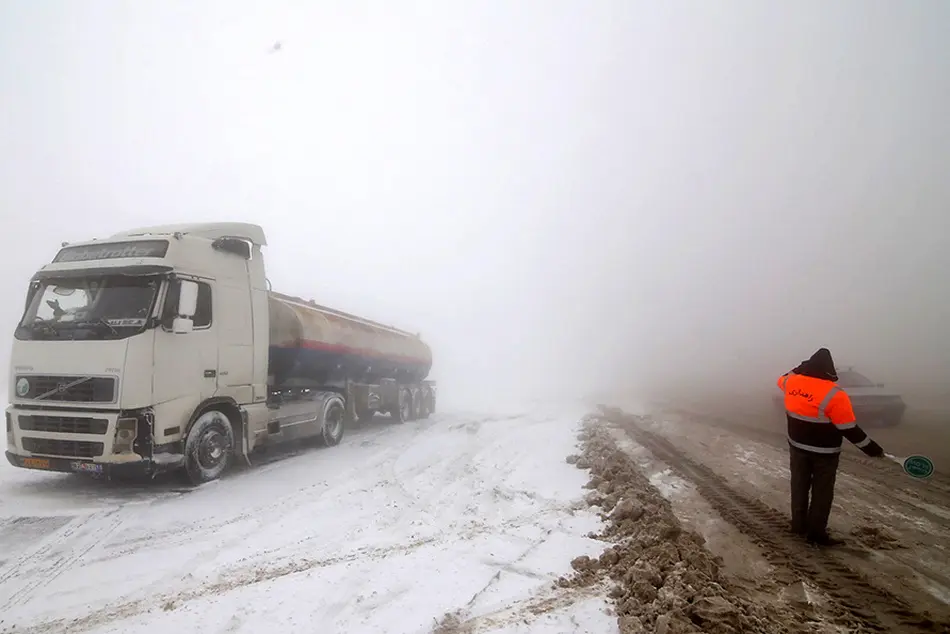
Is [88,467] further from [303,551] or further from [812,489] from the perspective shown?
[812,489]

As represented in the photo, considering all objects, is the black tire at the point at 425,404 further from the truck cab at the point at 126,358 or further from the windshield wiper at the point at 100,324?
the windshield wiper at the point at 100,324

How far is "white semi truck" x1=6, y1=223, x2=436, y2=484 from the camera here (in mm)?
6355

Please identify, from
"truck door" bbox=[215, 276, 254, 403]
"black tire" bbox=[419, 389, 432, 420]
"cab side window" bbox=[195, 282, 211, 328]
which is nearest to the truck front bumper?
"truck door" bbox=[215, 276, 254, 403]

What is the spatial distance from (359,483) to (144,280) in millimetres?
4055

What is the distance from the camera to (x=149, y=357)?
656 cm

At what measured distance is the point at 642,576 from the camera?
3.68 metres

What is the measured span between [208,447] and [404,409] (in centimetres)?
853

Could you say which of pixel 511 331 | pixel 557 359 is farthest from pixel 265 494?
pixel 511 331

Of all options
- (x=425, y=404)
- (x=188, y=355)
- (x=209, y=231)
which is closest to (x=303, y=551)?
(x=188, y=355)

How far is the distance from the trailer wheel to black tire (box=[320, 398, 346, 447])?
2.81 meters

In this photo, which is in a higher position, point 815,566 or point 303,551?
point 815,566

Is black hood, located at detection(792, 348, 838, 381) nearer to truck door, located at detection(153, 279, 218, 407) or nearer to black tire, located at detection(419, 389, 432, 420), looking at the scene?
truck door, located at detection(153, 279, 218, 407)

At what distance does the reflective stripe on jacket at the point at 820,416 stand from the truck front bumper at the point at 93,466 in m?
7.35

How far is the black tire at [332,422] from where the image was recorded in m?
10.8
